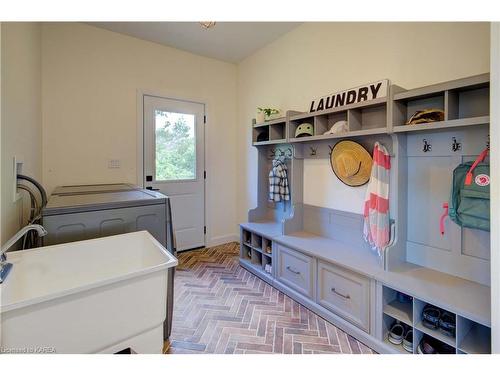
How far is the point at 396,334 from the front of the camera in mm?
1738

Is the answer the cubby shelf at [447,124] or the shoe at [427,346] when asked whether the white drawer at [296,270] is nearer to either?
the shoe at [427,346]

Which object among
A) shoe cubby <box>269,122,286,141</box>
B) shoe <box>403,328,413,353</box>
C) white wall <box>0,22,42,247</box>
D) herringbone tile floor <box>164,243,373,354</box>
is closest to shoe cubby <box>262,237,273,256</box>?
herringbone tile floor <box>164,243,373,354</box>

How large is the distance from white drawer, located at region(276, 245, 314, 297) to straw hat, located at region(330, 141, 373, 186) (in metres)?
0.85

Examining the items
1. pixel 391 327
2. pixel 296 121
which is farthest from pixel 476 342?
pixel 296 121

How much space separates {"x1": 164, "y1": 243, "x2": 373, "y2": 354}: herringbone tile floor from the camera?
71.3 inches

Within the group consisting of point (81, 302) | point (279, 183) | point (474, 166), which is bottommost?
point (81, 302)

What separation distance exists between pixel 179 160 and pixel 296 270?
2285 millimetres

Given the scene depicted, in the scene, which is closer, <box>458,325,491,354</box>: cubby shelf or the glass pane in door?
<box>458,325,491,354</box>: cubby shelf

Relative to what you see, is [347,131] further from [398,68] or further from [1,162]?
[1,162]

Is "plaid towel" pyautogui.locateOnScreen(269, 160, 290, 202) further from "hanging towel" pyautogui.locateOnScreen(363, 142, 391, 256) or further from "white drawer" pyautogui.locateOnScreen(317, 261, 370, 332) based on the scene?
"hanging towel" pyautogui.locateOnScreen(363, 142, 391, 256)

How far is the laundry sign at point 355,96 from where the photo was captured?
2.20 metres

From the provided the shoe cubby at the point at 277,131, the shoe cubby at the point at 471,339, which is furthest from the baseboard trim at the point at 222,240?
the shoe cubby at the point at 471,339

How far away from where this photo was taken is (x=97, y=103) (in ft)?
10.1

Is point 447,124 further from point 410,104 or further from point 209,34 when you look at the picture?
point 209,34
